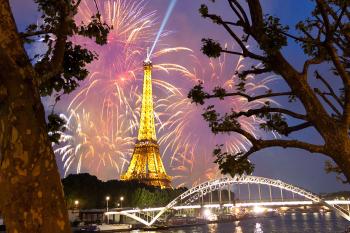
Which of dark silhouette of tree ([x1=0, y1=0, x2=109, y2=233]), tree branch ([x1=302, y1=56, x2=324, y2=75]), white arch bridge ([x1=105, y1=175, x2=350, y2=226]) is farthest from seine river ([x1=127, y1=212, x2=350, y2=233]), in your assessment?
dark silhouette of tree ([x1=0, y1=0, x2=109, y2=233])

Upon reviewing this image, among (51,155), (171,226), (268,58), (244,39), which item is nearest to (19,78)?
(51,155)

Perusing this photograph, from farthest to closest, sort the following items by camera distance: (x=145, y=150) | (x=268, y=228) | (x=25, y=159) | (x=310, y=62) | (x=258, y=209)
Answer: (x=258, y=209), (x=145, y=150), (x=268, y=228), (x=310, y=62), (x=25, y=159)

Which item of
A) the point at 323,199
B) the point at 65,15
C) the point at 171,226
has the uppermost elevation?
the point at 65,15

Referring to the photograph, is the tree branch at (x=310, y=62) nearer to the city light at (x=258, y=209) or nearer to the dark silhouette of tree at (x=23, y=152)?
the dark silhouette of tree at (x=23, y=152)

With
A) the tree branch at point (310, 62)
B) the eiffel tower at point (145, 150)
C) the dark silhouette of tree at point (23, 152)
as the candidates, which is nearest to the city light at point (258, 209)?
the eiffel tower at point (145, 150)

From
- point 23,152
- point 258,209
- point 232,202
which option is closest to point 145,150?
point 232,202

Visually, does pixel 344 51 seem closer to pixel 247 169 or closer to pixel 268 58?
pixel 268 58

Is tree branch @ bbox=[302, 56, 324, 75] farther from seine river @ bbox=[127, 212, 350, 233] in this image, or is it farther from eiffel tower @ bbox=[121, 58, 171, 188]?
eiffel tower @ bbox=[121, 58, 171, 188]

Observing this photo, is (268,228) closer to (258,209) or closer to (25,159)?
(258,209)
